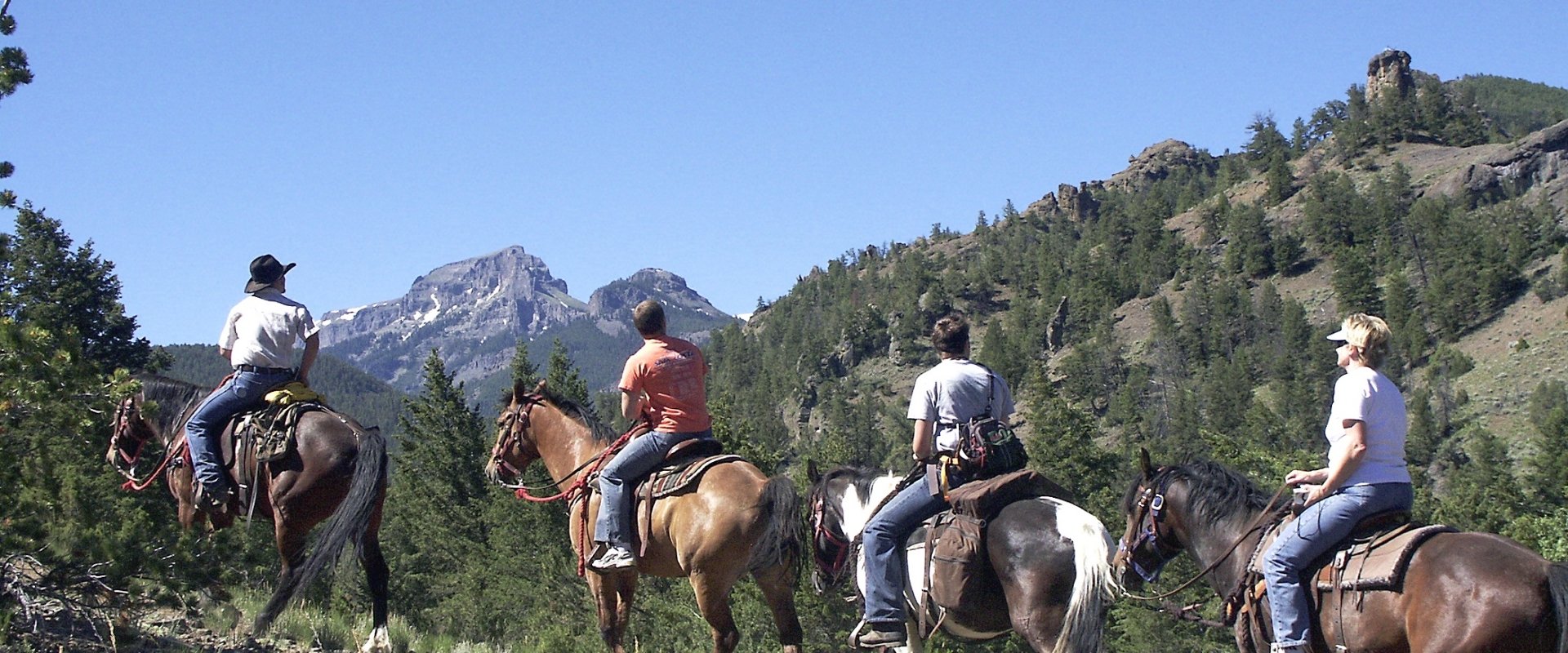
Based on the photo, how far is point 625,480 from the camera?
8.96 m

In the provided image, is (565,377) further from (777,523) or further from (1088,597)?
(1088,597)

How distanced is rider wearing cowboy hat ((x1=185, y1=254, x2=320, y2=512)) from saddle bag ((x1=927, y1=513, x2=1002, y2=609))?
4.90 metres

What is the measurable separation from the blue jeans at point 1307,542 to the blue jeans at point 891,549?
2063mm

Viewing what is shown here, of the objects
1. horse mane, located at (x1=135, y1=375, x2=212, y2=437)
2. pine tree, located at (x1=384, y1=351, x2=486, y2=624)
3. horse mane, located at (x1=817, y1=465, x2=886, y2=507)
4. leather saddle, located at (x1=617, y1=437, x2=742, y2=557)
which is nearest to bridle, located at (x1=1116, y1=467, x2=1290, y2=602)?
horse mane, located at (x1=817, y1=465, x2=886, y2=507)

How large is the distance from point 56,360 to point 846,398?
6302 inches

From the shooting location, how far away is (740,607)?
31.0m

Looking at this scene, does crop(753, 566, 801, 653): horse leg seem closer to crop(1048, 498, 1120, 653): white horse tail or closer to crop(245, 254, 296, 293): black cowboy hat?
crop(1048, 498, 1120, 653): white horse tail

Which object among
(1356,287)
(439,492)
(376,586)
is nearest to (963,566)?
(376,586)

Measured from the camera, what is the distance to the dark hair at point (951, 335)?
7672 mm

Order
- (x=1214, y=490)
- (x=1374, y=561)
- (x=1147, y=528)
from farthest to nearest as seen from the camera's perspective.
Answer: (x=1147, y=528) < (x=1214, y=490) < (x=1374, y=561)

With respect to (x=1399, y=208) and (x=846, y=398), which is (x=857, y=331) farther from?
(x=1399, y=208)

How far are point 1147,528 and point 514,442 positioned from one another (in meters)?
5.51

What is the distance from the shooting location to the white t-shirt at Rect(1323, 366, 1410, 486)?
261 inches

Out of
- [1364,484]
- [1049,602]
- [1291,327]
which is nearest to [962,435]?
[1049,602]
